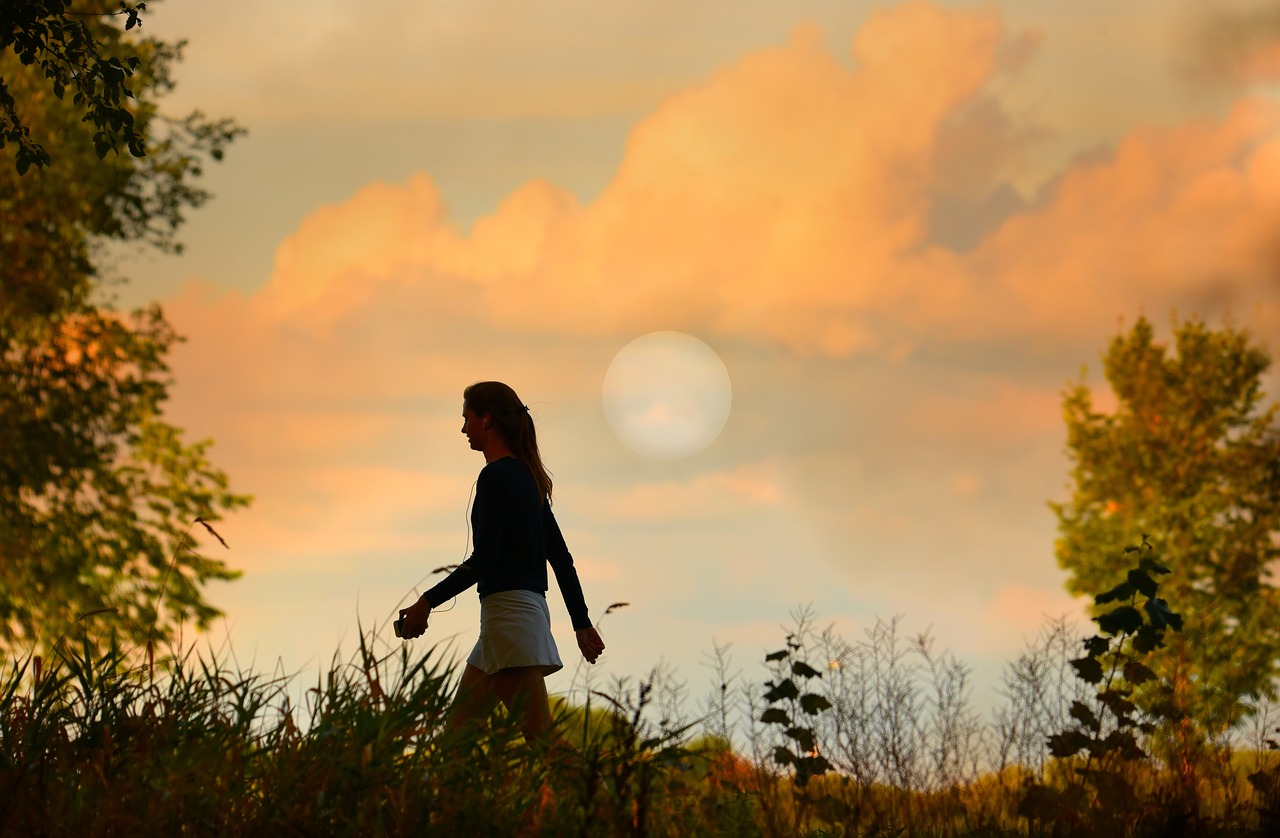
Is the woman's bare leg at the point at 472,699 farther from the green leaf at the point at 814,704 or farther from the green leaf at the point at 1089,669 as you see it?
the green leaf at the point at 1089,669

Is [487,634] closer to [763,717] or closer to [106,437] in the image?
[763,717]

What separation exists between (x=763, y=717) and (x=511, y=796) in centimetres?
182

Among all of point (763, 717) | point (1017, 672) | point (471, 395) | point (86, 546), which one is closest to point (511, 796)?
point (763, 717)

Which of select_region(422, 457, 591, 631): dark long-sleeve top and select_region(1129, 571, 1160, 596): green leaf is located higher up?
select_region(422, 457, 591, 631): dark long-sleeve top

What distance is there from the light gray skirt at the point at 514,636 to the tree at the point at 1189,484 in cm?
1986

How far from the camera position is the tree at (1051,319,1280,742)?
24.9 m

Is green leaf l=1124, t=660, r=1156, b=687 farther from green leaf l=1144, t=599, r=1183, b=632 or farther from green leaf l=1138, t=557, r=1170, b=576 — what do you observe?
green leaf l=1138, t=557, r=1170, b=576

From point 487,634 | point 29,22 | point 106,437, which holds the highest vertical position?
point 106,437

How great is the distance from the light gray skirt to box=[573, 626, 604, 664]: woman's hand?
0.31 metres

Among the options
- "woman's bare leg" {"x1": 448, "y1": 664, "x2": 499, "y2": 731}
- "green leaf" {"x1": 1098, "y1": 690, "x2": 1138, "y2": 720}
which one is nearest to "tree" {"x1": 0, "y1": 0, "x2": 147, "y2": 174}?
"woman's bare leg" {"x1": 448, "y1": 664, "x2": 499, "y2": 731}

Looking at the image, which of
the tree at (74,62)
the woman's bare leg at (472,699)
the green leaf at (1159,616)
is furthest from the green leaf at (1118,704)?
the tree at (74,62)

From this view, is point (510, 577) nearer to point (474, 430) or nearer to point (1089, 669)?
point (474, 430)

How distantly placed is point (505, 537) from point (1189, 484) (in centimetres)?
2294

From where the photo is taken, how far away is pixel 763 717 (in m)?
6.63
